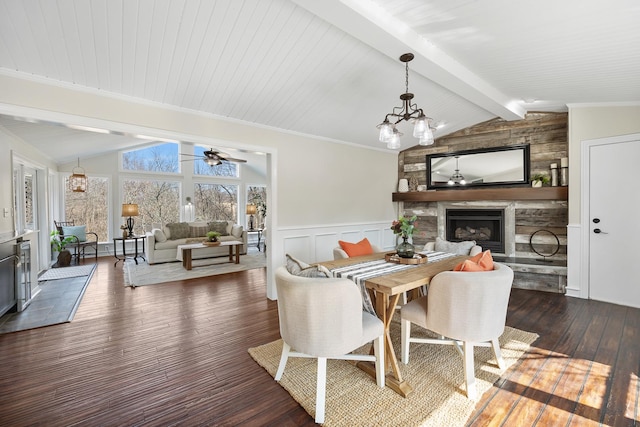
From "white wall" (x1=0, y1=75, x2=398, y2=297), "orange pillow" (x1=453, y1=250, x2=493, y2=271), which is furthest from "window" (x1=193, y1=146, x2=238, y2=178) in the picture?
"orange pillow" (x1=453, y1=250, x2=493, y2=271)

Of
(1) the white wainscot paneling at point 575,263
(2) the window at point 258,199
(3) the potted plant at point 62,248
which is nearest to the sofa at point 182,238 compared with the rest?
(3) the potted plant at point 62,248

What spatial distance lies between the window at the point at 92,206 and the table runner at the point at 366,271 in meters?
7.56

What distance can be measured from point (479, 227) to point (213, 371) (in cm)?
476

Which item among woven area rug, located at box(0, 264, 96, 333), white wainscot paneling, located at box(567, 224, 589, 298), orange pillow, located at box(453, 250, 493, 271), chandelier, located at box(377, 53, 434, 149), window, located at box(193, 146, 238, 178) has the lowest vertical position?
woven area rug, located at box(0, 264, 96, 333)

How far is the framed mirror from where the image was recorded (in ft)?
15.2

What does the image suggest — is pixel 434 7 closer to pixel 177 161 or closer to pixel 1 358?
pixel 1 358

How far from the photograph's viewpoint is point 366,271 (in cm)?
233

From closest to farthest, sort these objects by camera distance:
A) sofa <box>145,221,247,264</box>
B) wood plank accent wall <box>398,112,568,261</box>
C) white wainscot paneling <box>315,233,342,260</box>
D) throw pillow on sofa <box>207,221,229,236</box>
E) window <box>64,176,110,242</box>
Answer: wood plank accent wall <box>398,112,568,261</box>
white wainscot paneling <box>315,233,342,260</box>
sofa <box>145,221,247,264</box>
window <box>64,176,110,242</box>
throw pillow on sofa <box>207,221,229,236</box>

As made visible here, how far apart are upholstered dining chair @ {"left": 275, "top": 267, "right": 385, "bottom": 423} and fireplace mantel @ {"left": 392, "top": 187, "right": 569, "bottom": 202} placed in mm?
3849

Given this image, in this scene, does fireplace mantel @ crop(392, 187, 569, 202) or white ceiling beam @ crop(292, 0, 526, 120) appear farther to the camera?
fireplace mantel @ crop(392, 187, 569, 202)

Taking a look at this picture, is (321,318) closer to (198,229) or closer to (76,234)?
(198,229)

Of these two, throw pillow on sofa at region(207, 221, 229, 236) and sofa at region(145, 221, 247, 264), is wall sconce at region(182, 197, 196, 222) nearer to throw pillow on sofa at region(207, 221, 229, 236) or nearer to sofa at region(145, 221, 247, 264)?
sofa at region(145, 221, 247, 264)

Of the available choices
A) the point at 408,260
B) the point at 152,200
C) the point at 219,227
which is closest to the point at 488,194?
the point at 408,260

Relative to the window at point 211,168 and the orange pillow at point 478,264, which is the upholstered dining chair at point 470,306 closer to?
the orange pillow at point 478,264
